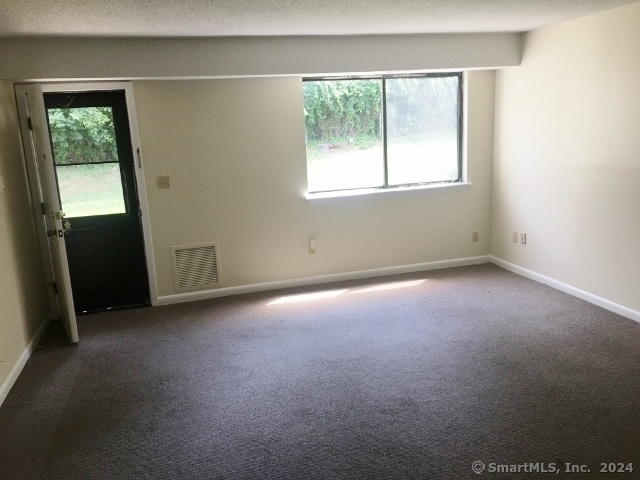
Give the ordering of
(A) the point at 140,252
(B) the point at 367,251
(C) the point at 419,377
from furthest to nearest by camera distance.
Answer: (B) the point at 367,251 < (A) the point at 140,252 < (C) the point at 419,377

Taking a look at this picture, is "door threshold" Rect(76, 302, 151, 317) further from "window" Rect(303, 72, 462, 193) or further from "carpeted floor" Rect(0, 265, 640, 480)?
"window" Rect(303, 72, 462, 193)

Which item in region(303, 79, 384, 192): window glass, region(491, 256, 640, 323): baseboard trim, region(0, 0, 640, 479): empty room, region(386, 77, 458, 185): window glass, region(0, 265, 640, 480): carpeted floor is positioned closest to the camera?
region(0, 265, 640, 480): carpeted floor

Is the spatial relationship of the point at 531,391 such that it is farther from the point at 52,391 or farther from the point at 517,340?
the point at 52,391

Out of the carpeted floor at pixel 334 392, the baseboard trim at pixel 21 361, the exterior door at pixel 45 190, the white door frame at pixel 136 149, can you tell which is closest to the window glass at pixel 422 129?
the carpeted floor at pixel 334 392

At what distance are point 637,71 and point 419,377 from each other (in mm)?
2639

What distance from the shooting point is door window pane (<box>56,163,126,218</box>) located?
438 centimetres

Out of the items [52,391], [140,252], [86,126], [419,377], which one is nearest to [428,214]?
[419,377]

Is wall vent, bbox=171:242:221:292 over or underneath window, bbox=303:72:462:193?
underneath

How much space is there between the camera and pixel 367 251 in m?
5.24

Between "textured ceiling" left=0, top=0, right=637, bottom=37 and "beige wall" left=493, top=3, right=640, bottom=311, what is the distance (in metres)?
0.30

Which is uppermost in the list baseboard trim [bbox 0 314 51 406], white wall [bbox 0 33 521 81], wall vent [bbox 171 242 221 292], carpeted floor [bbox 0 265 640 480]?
white wall [bbox 0 33 521 81]

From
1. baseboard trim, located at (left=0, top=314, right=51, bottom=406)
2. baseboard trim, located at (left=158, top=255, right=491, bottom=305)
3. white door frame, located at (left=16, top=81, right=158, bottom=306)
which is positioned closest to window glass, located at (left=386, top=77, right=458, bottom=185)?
baseboard trim, located at (left=158, top=255, right=491, bottom=305)

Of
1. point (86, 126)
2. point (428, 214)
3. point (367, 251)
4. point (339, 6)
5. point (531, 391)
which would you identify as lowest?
point (531, 391)

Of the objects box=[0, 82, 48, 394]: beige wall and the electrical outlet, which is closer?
box=[0, 82, 48, 394]: beige wall
